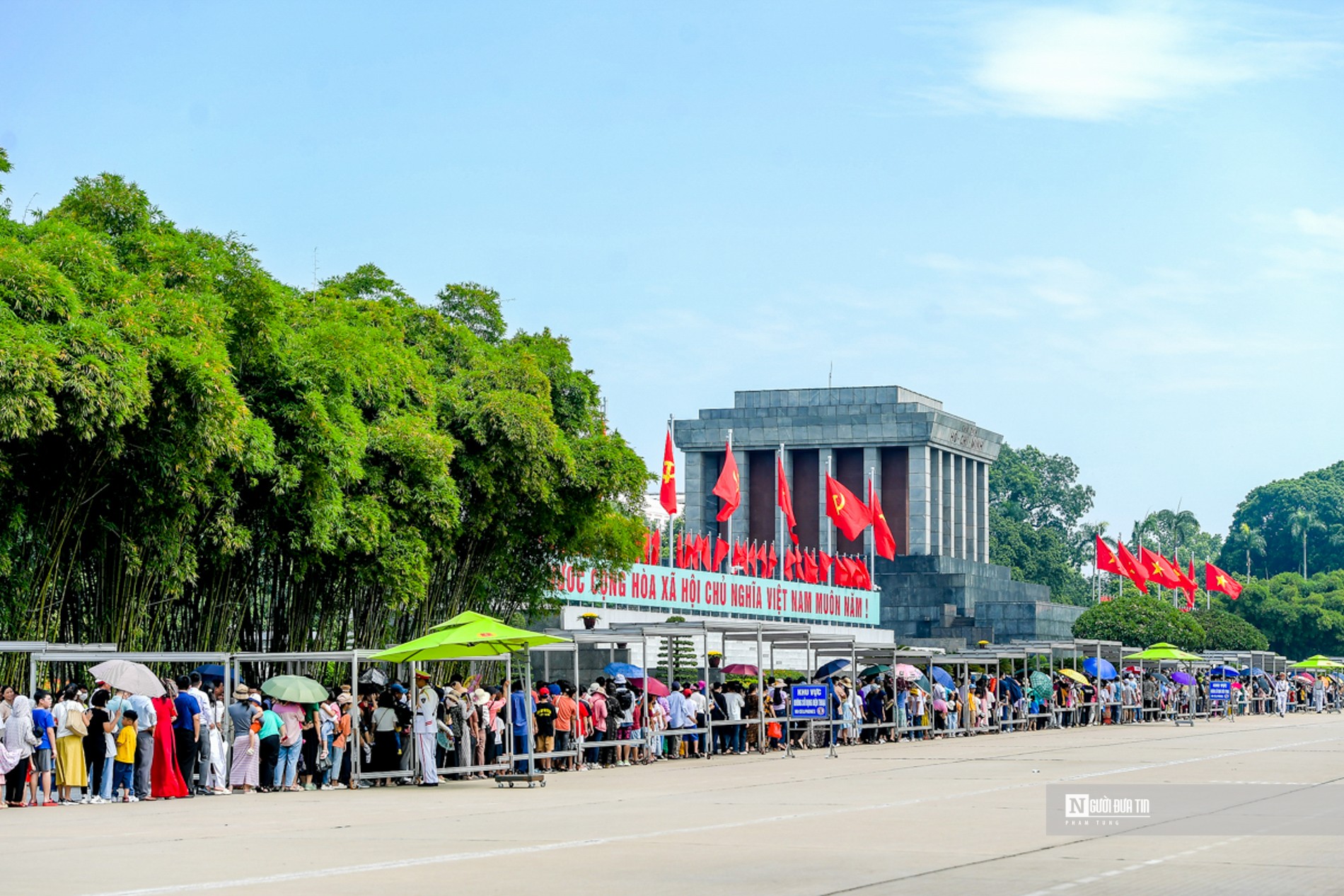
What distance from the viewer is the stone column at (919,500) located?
9094 cm

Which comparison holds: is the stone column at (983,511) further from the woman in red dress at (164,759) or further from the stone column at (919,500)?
the woman in red dress at (164,759)

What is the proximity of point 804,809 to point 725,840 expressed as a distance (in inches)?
149

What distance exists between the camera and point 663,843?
15.0m

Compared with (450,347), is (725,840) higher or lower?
lower

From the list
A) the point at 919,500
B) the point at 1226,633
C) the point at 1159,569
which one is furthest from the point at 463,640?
the point at 919,500

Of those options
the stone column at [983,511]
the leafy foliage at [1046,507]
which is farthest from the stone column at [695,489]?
the leafy foliage at [1046,507]

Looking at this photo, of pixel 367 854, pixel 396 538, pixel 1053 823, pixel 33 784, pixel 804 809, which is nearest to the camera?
pixel 367 854

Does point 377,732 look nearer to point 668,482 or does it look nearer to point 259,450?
point 259,450

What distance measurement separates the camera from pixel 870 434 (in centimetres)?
9131

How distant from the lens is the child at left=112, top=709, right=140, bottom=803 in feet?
69.6

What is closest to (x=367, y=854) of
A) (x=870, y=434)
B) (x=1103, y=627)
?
(x=1103, y=627)

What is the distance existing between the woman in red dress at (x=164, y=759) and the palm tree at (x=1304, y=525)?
420 feet

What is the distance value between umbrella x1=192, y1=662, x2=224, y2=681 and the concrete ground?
3.49 m

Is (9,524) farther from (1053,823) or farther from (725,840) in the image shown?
(1053,823)
